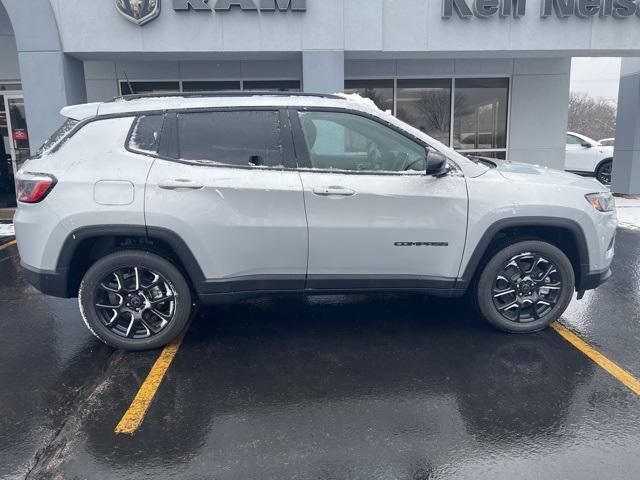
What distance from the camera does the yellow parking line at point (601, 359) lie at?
354 cm

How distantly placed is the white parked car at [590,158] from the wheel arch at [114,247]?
47.2ft

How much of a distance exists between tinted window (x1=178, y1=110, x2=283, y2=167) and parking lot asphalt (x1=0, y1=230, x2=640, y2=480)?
1.51 meters

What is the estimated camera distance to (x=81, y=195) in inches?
149

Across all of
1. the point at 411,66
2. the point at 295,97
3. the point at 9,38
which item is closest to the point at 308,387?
the point at 295,97

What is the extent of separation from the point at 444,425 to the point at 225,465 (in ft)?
4.24

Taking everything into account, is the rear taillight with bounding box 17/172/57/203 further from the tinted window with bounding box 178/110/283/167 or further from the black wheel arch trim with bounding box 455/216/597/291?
the black wheel arch trim with bounding box 455/216/597/291

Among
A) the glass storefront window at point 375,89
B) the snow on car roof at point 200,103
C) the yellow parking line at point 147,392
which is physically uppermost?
the glass storefront window at point 375,89

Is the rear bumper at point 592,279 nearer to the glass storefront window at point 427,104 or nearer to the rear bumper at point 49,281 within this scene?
the rear bumper at point 49,281

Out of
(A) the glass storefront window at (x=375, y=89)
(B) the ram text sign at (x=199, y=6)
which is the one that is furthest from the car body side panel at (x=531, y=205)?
(A) the glass storefront window at (x=375, y=89)

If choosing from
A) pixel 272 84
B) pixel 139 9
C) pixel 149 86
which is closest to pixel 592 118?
pixel 272 84

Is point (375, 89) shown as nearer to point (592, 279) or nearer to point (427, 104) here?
point (427, 104)

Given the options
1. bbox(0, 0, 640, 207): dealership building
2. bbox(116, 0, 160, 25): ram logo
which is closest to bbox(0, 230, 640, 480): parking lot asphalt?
bbox(0, 0, 640, 207): dealership building

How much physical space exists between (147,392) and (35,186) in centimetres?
173

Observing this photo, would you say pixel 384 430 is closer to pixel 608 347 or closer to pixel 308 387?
pixel 308 387
